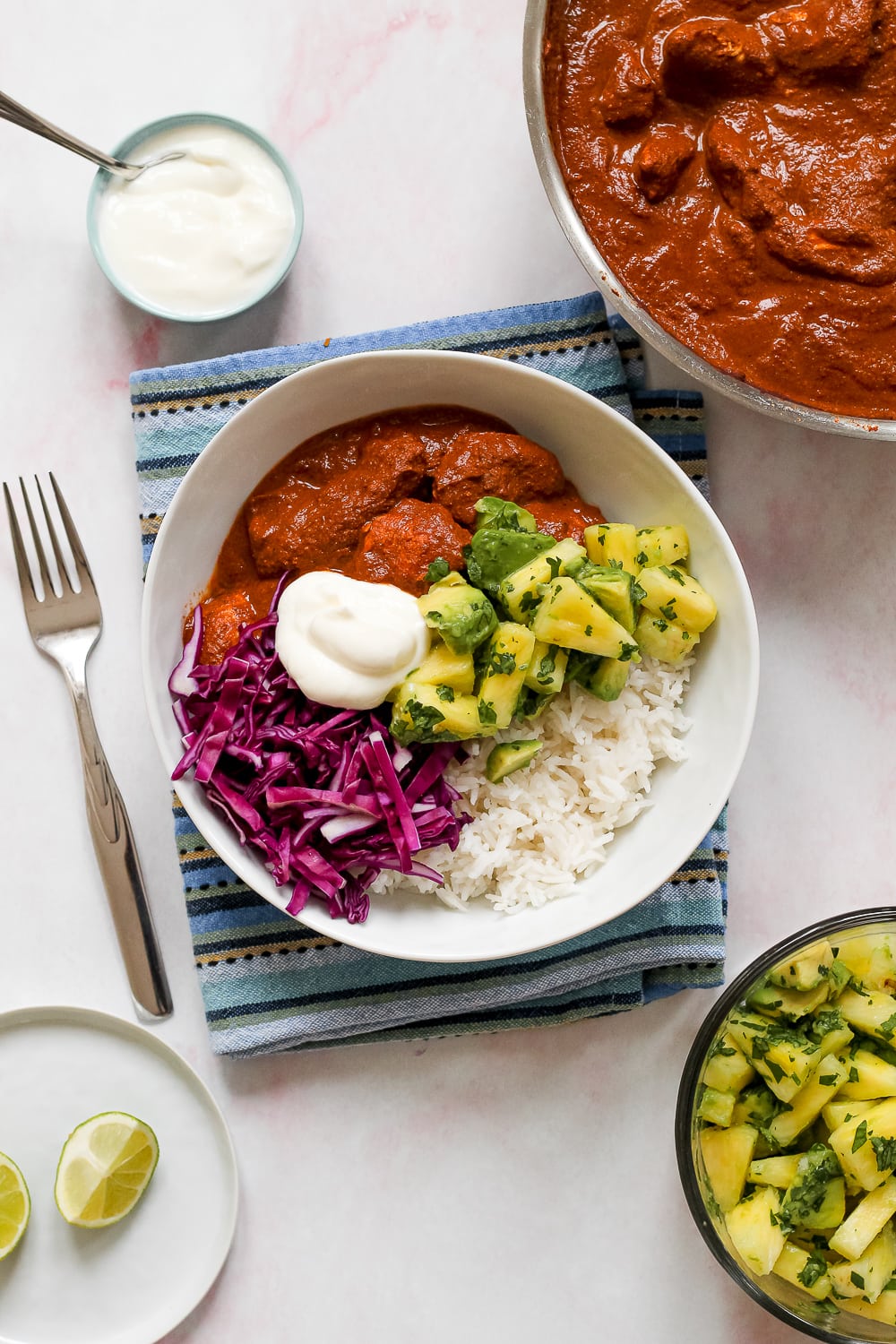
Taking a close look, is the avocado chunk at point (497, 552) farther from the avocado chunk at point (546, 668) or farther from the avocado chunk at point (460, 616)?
the avocado chunk at point (546, 668)

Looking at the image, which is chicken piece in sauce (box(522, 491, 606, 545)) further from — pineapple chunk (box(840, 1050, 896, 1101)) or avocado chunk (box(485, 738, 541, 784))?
pineapple chunk (box(840, 1050, 896, 1101))

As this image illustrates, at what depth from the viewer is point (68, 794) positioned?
3176 millimetres

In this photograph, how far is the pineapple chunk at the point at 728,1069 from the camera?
292cm

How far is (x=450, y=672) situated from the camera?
2.60 meters

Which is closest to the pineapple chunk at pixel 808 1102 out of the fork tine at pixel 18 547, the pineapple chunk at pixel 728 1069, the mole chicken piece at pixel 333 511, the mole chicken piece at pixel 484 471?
the pineapple chunk at pixel 728 1069

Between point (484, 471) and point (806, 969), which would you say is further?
point (806, 969)

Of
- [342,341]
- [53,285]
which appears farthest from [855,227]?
[53,285]

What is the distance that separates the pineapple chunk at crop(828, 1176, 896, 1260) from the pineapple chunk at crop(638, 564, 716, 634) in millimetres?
1529

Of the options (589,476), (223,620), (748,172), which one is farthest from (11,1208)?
(748,172)

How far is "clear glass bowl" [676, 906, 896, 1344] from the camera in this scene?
2902 millimetres

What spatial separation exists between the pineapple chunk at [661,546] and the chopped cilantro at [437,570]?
0.50 metres

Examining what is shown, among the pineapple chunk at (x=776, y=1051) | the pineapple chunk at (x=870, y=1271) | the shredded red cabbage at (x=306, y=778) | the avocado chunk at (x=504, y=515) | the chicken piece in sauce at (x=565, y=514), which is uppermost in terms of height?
the avocado chunk at (x=504, y=515)

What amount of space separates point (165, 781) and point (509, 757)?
1.05m

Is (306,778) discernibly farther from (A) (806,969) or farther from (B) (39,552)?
(A) (806,969)
